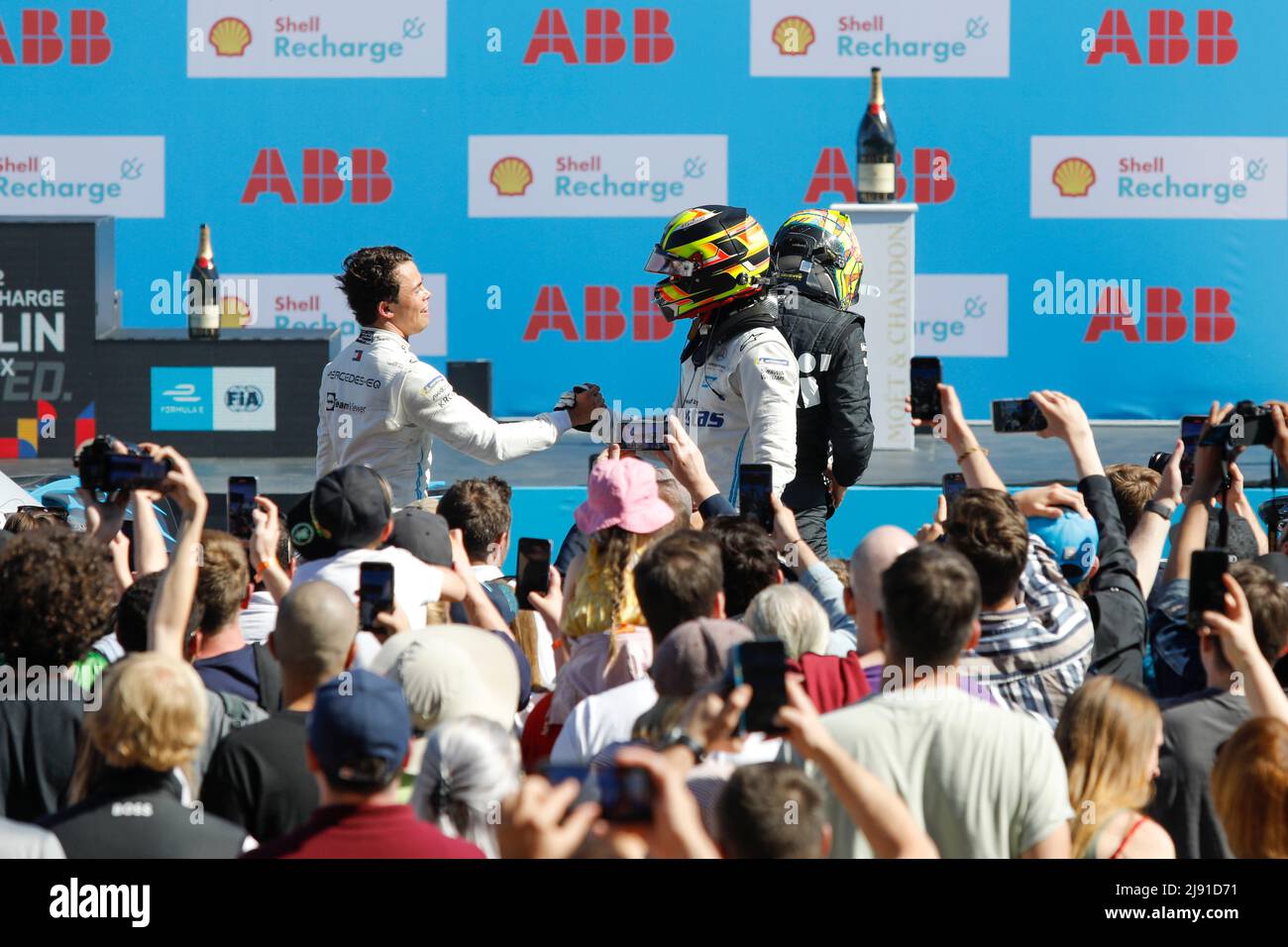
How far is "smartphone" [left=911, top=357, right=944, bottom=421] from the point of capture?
3.31 metres

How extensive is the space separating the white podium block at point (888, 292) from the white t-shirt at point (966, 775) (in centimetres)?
673

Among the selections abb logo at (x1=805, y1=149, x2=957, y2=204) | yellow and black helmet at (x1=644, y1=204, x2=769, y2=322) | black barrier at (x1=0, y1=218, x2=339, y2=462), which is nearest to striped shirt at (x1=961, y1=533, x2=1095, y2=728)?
yellow and black helmet at (x1=644, y1=204, x2=769, y2=322)

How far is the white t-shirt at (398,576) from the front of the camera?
9.41ft

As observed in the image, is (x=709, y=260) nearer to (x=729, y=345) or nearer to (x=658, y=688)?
(x=729, y=345)

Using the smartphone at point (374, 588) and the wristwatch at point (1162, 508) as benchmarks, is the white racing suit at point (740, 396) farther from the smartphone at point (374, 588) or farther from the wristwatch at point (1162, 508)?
the smartphone at point (374, 588)

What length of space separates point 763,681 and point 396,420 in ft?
7.23

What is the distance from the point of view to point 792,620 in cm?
258

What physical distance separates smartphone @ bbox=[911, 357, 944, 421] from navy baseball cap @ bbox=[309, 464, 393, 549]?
1.13 m

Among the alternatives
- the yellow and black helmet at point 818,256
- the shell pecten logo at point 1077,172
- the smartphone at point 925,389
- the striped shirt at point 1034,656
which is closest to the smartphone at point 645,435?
the smartphone at point 925,389

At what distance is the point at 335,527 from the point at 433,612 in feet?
0.85

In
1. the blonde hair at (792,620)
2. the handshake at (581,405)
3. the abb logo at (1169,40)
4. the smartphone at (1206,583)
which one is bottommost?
the blonde hair at (792,620)

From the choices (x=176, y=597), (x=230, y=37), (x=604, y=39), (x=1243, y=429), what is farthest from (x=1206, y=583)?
(x=230, y=37)

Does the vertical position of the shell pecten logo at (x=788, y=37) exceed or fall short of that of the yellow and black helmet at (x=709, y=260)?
it exceeds it
